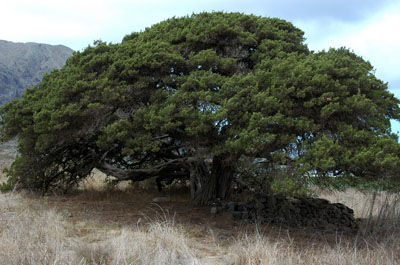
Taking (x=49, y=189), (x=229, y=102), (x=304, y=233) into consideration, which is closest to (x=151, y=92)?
(x=229, y=102)

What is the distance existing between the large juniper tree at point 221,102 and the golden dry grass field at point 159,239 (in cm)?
120

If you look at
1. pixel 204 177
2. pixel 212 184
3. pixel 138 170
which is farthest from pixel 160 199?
pixel 212 184

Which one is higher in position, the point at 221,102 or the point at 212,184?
the point at 221,102

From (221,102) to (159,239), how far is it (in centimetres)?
240

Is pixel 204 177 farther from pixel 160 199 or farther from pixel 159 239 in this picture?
pixel 159 239

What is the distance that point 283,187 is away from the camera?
17.9ft

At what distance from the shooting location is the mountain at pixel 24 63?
54.5 metres

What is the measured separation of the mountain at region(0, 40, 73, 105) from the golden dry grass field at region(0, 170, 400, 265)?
159 ft

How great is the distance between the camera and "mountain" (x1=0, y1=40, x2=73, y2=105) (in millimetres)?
54484

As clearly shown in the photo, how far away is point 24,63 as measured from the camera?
6081cm

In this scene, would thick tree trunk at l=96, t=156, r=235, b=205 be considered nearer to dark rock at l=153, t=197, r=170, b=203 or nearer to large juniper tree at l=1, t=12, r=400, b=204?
large juniper tree at l=1, t=12, r=400, b=204

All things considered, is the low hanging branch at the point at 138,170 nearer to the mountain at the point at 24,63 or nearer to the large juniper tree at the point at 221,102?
the large juniper tree at the point at 221,102

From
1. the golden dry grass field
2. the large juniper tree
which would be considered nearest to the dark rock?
the golden dry grass field

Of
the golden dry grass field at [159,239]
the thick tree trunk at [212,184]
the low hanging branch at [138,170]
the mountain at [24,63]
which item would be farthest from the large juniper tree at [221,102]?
the mountain at [24,63]
